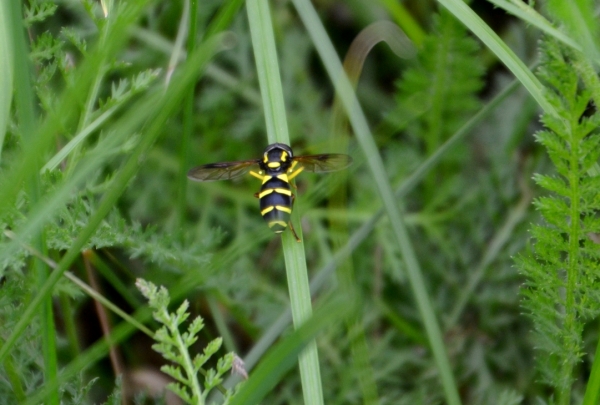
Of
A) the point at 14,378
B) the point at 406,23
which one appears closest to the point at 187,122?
the point at 14,378

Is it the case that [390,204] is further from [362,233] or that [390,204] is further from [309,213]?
[309,213]

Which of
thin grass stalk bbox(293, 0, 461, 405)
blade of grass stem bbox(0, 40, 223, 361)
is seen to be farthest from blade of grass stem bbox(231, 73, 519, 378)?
blade of grass stem bbox(0, 40, 223, 361)

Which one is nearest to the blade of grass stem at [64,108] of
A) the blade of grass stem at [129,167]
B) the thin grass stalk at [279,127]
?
the blade of grass stem at [129,167]

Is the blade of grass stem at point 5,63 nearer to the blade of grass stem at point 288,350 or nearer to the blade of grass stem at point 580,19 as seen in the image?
the blade of grass stem at point 288,350

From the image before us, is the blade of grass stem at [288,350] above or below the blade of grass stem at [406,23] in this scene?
below

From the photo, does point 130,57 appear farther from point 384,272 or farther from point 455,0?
point 455,0

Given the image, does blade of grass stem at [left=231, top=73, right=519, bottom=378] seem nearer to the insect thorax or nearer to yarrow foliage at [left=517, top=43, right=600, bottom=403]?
the insect thorax

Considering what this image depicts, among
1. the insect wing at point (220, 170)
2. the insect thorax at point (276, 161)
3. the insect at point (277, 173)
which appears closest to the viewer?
the insect at point (277, 173)
